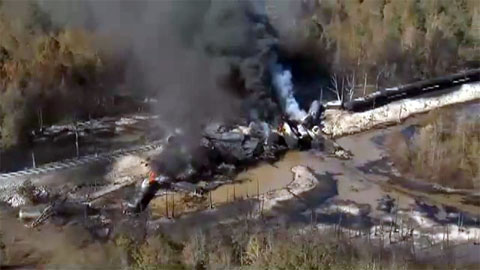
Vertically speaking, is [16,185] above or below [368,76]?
below

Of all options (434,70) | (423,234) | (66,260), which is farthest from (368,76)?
(66,260)

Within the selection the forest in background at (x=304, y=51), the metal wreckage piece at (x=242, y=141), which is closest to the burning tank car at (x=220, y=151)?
the metal wreckage piece at (x=242, y=141)

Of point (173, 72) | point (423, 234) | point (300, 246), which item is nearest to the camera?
point (300, 246)

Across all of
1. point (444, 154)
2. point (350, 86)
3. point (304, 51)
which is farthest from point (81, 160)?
point (304, 51)

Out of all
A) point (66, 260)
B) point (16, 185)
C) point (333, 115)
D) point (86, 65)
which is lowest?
point (66, 260)

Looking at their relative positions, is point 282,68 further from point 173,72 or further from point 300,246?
point 300,246

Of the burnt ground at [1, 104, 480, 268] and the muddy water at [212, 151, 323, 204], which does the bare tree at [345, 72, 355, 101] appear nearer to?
the muddy water at [212, 151, 323, 204]

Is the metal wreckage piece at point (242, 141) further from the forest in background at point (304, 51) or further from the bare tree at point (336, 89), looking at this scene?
the forest in background at point (304, 51)
